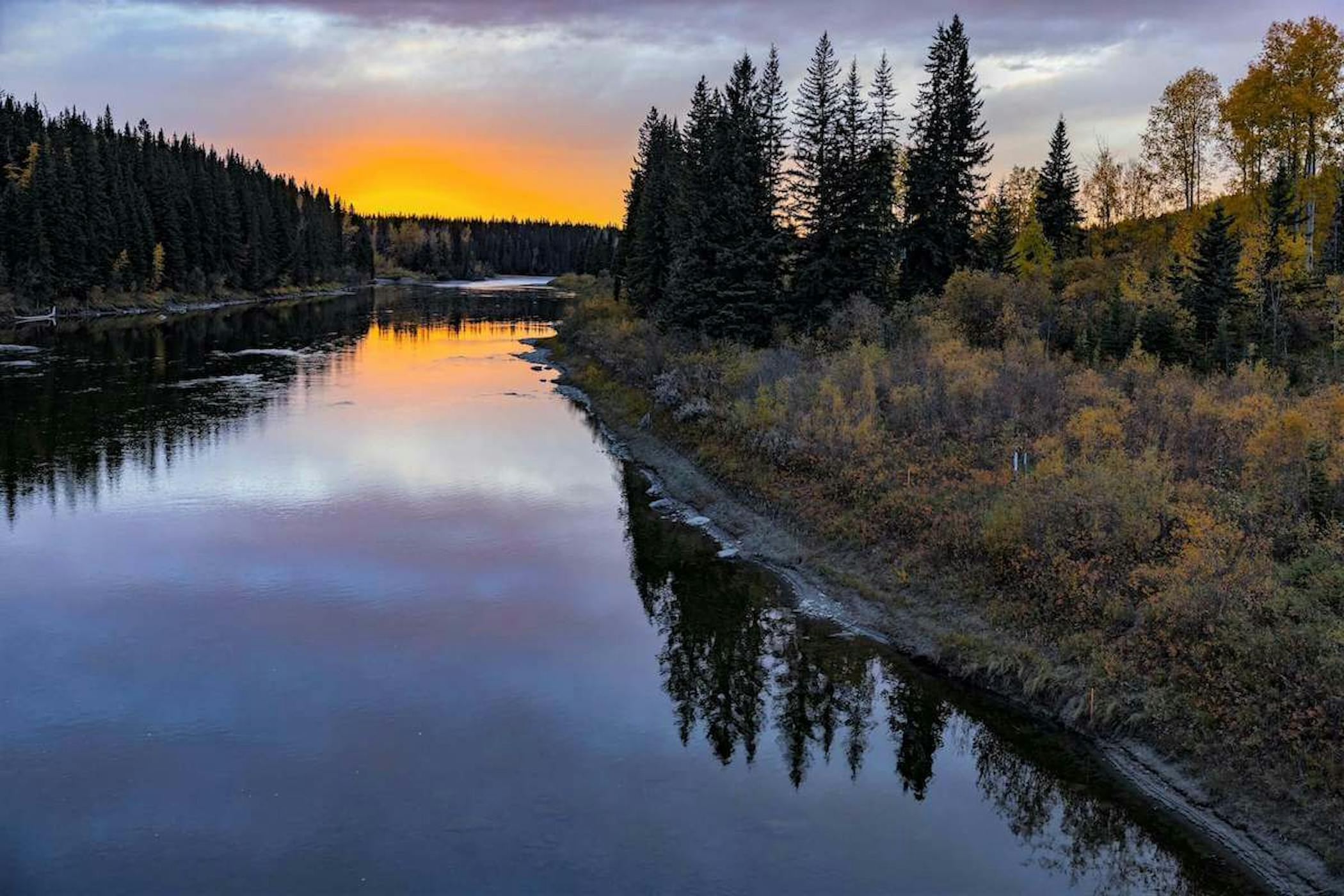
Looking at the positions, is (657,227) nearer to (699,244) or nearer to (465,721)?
(699,244)

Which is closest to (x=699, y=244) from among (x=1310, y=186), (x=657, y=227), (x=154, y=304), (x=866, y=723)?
(x=657, y=227)

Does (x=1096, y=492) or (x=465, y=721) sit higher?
(x=1096, y=492)

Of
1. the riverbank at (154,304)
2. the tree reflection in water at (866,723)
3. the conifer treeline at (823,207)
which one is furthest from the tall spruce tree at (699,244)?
the riverbank at (154,304)

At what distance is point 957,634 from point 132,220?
10665 cm

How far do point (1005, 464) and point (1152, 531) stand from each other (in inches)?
237

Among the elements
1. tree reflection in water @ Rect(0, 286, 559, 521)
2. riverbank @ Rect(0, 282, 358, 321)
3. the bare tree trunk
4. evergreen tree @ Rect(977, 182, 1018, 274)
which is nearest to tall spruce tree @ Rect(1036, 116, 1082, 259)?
evergreen tree @ Rect(977, 182, 1018, 274)

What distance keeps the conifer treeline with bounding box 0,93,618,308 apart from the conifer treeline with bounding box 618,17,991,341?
68.5 m

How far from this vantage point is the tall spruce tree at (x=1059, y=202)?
5947 cm

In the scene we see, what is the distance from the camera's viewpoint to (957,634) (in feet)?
63.9

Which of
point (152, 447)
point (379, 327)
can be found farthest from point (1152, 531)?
point (379, 327)

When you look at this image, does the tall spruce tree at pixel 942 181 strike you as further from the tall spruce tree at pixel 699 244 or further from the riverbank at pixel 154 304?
the riverbank at pixel 154 304

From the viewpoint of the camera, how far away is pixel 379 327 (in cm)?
9531

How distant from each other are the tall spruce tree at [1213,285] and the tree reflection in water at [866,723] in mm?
21575

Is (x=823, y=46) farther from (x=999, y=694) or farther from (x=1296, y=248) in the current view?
(x=999, y=694)
